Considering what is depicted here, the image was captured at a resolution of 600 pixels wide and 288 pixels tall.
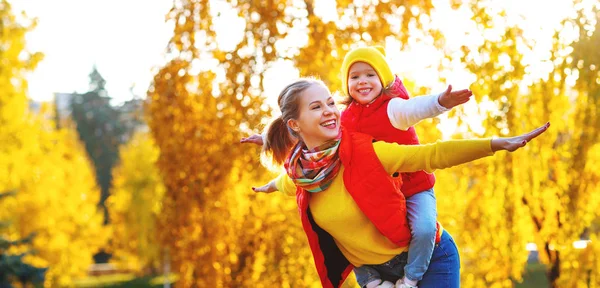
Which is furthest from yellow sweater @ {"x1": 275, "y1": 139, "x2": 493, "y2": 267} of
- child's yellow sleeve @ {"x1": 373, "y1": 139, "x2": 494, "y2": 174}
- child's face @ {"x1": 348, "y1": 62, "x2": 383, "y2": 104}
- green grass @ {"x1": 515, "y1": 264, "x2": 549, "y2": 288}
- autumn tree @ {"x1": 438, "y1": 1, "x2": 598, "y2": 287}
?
green grass @ {"x1": 515, "y1": 264, "x2": 549, "y2": 288}

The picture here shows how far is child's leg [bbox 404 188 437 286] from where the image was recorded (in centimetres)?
→ 264

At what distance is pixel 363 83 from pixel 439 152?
0.45 meters

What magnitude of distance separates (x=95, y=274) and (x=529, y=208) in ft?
97.8

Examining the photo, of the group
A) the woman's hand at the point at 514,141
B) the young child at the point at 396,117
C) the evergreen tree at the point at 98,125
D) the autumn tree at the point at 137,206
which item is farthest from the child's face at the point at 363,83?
the evergreen tree at the point at 98,125

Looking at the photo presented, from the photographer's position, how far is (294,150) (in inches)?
112

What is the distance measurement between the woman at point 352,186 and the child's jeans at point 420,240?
0.13ft

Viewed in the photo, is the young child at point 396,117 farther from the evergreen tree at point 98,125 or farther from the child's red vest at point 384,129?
the evergreen tree at point 98,125

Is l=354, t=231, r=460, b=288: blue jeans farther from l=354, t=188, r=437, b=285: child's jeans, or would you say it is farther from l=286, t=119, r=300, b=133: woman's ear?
l=286, t=119, r=300, b=133: woman's ear

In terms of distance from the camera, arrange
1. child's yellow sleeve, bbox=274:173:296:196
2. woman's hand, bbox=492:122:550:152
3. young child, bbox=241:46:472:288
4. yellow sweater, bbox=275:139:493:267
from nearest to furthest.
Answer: woman's hand, bbox=492:122:550:152 → yellow sweater, bbox=275:139:493:267 → young child, bbox=241:46:472:288 → child's yellow sleeve, bbox=274:173:296:196

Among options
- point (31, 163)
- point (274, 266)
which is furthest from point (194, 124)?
point (31, 163)

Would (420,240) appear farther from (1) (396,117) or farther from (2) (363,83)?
(2) (363,83)

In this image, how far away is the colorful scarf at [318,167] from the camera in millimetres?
2678

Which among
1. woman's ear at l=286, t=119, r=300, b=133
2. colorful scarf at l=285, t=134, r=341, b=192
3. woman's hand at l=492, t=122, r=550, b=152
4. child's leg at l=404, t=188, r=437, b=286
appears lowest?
child's leg at l=404, t=188, r=437, b=286

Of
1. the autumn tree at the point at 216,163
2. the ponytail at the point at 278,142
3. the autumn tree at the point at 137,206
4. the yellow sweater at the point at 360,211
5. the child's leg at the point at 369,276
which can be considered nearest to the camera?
the yellow sweater at the point at 360,211
